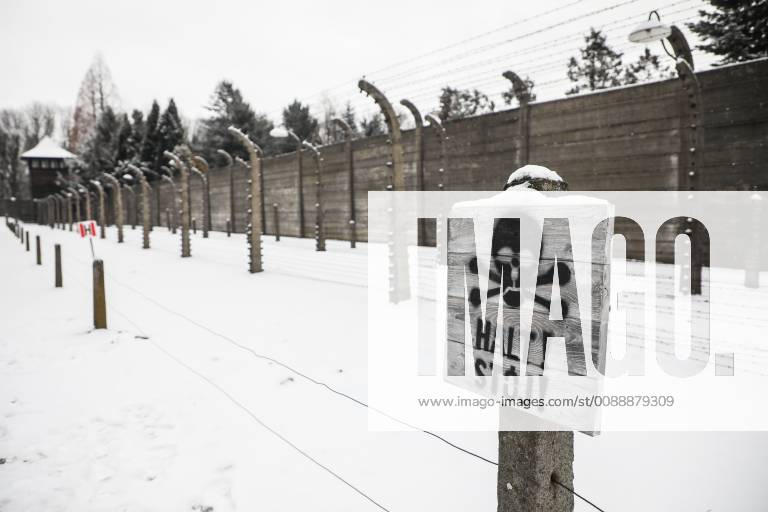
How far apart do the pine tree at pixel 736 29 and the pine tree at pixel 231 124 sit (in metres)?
27.5

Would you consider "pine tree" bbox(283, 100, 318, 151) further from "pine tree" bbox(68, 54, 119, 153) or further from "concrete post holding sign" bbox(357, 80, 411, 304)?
"concrete post holding sign" bbox(357, 80, 411, 304)

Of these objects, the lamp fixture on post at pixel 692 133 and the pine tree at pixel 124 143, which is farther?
the pine tree at pixel 124 143

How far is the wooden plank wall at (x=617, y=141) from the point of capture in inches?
272

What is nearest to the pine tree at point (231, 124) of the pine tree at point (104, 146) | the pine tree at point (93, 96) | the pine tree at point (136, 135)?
the pine tree at point (136, 135)

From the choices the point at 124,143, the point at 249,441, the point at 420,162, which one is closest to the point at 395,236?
the point at 249,441

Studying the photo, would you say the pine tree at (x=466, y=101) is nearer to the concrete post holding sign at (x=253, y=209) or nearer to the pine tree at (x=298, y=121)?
the pine tree at (x=298, y=121)

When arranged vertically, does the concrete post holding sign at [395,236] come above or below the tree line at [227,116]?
below

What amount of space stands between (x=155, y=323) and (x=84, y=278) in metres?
5.61

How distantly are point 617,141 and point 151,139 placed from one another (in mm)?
43760

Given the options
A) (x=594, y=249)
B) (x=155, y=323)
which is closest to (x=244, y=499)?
(x=594, y=249)

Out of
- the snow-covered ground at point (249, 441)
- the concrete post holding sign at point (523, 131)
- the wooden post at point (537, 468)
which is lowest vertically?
the snow-covered ground at point (249, 441)

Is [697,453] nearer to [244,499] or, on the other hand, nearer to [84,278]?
[244,499]

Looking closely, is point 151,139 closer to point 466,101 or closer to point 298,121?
point 298,121

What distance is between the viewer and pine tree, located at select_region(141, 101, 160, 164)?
4141 cm
